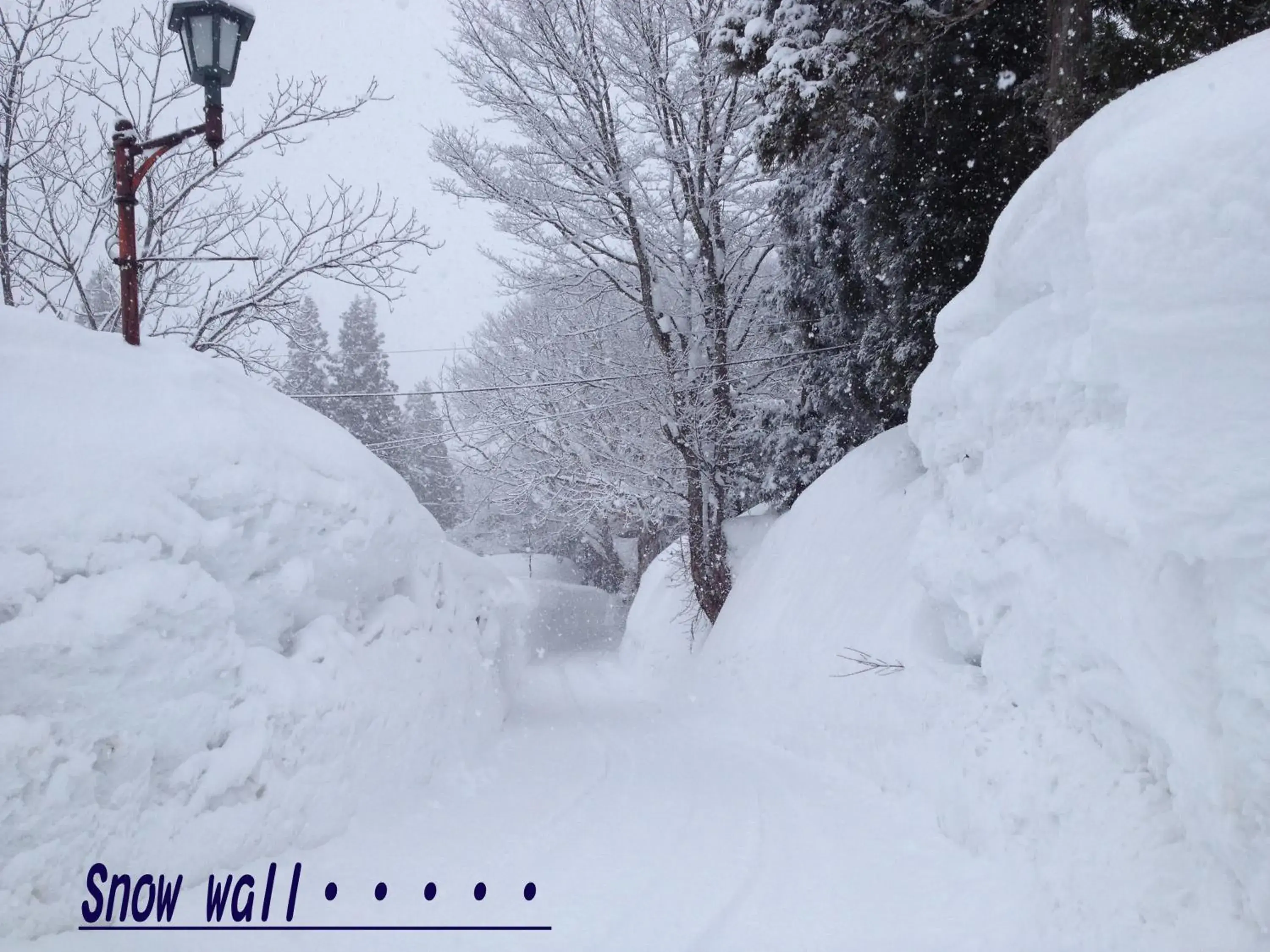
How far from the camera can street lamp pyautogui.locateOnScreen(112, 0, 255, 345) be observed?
4867 millimetres

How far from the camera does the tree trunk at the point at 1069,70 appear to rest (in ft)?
22.9

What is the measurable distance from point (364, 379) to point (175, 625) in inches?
1159

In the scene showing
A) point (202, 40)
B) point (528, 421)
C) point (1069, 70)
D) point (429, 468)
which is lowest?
point (528, 421)

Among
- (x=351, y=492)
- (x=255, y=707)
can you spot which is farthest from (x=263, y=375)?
(x=255, y=707)

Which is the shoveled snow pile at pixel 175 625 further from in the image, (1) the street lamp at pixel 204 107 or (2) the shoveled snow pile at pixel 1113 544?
(2) the shoveled snow pile at pixel 1113 544

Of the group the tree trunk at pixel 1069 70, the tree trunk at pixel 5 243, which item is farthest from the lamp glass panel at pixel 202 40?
the tree trunk at pixel 1069 70

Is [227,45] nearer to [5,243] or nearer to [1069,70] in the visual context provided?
[5,243]

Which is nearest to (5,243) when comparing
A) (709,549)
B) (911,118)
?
(911,118)

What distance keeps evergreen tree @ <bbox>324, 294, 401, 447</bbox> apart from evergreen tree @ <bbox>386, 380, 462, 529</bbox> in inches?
38.1

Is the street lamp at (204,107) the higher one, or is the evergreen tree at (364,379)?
the evergreen tree at (364,379)

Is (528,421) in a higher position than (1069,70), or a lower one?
lower

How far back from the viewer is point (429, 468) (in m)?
32.3

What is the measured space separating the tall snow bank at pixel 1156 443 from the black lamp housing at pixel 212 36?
16.7ft

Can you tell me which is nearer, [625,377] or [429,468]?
[625,377]
